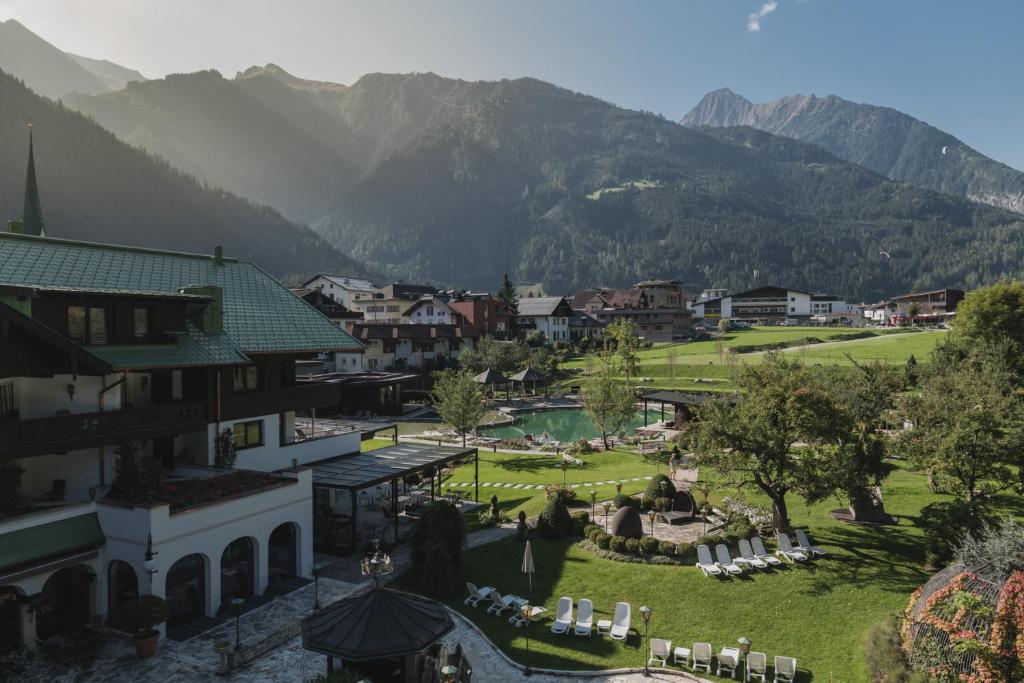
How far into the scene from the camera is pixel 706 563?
21156mm

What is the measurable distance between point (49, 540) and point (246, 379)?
31.8 feet

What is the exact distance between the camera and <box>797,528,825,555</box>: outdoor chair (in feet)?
70.7

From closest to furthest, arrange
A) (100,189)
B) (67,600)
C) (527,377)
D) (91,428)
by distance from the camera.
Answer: (91,428) → (67,600) → (527,377) → (100,189)

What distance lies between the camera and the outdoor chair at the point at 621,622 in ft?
57.6

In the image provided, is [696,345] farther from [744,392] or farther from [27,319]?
[27,319]

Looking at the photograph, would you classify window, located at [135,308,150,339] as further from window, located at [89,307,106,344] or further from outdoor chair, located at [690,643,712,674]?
outdoor chair, located at [690,643,712,674]

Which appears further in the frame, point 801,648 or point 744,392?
point 744,392

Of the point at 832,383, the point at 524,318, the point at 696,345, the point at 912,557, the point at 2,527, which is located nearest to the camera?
the point at 2,527

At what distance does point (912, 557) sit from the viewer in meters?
21.5

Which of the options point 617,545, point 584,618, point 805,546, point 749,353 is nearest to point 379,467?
point 617,545

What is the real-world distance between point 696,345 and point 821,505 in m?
79.8

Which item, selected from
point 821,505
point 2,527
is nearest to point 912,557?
point 821,505

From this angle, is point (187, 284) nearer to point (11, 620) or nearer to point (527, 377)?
point (11, 620)

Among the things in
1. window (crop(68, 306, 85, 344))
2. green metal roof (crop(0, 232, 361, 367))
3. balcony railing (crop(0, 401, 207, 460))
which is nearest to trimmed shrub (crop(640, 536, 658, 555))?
green metal roof (crop(0, 232, 361, 367))
